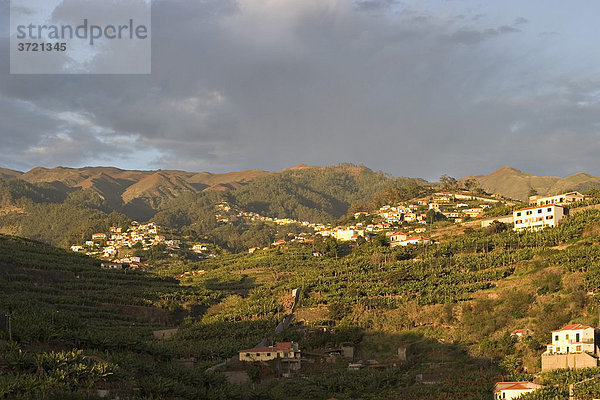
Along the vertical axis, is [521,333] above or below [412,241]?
below

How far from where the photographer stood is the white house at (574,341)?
6700 centimetres

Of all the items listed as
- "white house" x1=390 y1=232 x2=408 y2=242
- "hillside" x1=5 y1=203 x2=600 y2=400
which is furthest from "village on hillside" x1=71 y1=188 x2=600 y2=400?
"hillside" x1=5 y1=203 x2=600 y2=400

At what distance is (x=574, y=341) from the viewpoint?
222 feet

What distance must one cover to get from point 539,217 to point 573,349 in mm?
44010

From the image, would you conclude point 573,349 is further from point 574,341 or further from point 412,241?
point 412,241

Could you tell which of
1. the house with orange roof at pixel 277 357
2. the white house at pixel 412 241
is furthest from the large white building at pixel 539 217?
the house with orange roof at pixel 277 357

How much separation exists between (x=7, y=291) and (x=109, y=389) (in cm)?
5126

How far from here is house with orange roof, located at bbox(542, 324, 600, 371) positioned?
66250 millimetres

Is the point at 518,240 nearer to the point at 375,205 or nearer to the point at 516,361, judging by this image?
the point at 516,361

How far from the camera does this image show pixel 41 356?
49.0m

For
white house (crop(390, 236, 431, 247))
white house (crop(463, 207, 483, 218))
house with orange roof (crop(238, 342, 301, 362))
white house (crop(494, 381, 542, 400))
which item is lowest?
white house (crop(494, 381, 542, 400))

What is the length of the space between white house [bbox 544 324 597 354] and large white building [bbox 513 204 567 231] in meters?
38.7

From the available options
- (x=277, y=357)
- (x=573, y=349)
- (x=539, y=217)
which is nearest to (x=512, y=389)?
(x=573, y=349)

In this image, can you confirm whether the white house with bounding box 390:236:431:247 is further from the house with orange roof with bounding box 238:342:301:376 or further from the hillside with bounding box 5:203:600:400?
the house with orange roof with bounding box 238:342:301:376
